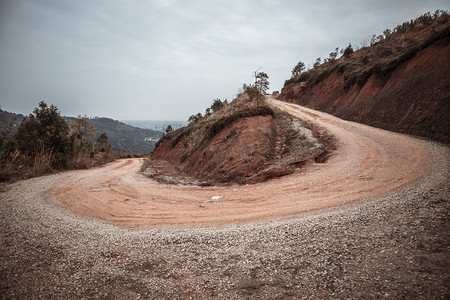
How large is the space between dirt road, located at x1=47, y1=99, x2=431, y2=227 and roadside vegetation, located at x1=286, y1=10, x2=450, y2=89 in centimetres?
800

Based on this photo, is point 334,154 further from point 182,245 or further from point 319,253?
point 182,245

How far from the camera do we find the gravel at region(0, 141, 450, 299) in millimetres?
2412

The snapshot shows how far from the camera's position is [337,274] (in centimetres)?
254

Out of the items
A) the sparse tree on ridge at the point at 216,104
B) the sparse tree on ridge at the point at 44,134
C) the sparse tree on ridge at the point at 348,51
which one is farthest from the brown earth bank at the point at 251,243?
the sparse tree on ridge at the point at 348,51

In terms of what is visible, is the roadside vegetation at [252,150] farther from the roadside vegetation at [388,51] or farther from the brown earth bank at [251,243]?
the roadside vegetation at [388,51]

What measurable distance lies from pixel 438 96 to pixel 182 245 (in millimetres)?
13884

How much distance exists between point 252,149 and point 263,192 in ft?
11.6

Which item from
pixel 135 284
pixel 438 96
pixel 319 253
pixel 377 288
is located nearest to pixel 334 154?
pixel 438 96

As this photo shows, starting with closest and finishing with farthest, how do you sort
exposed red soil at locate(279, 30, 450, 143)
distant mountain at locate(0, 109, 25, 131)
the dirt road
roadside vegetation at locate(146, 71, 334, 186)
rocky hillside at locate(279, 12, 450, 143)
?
the dirt road
roadside vegetation at locate(146, 71, 334, 186)
exposed red soil at locate(279, 30, 450, 143)
rocky hillside at locate(279, 12, 450, 143)
distant mountain at locate(0, 109, 25, 131)

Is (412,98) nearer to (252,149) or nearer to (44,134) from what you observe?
(252,149)

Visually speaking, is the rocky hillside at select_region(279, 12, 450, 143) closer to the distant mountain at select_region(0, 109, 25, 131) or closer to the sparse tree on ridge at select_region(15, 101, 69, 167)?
the sparse tree on ridge at select_region(15, 101, 69, 167)

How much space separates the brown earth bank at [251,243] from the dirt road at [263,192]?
63 mm

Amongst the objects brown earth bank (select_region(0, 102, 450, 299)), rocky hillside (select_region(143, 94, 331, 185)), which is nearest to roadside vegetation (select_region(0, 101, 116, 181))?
brown earth bank (select_region(0, 102, 450, 299))

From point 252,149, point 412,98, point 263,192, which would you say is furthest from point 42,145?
point 412,98
